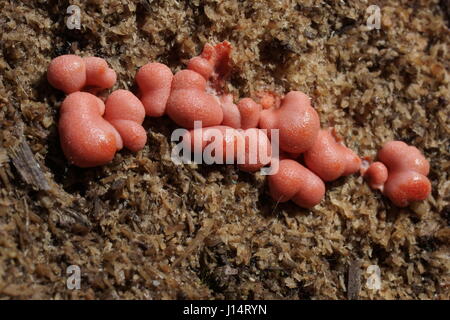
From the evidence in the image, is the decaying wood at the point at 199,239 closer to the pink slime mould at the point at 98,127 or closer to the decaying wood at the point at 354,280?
the pink slime mould at the point at 98,127

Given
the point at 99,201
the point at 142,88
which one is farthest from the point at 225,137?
the point at 99,201

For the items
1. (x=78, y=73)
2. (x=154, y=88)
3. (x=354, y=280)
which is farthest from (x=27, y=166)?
(x=354, y=280)

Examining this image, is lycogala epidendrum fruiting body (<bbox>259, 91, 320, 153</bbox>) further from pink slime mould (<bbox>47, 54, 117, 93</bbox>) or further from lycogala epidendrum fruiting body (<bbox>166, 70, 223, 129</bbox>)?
pink slime mould (<bbox>47, 54, 117, 93</bbox>)

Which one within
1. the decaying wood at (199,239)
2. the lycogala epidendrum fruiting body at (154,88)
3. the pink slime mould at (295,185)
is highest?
the lycogala epidendrum fruiting body at (154,88)

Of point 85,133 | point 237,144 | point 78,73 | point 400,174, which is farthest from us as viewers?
point 400,174

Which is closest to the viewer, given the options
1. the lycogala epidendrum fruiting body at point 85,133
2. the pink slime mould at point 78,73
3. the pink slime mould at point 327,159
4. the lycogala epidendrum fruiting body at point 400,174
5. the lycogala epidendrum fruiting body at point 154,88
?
the lycogala epidendrum fruiting body at point 85,133

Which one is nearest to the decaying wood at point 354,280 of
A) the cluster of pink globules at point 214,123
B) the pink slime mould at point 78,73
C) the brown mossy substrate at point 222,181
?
the brown mossy substrate at point 222,181

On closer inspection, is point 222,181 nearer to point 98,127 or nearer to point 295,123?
point 295,123

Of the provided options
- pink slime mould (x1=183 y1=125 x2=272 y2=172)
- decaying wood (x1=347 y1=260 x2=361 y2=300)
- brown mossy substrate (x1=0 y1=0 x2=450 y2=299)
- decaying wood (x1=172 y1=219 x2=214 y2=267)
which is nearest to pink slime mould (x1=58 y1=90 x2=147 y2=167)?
brown mossy substrate (x1=0 y1=0 x2=450 y2=299)
